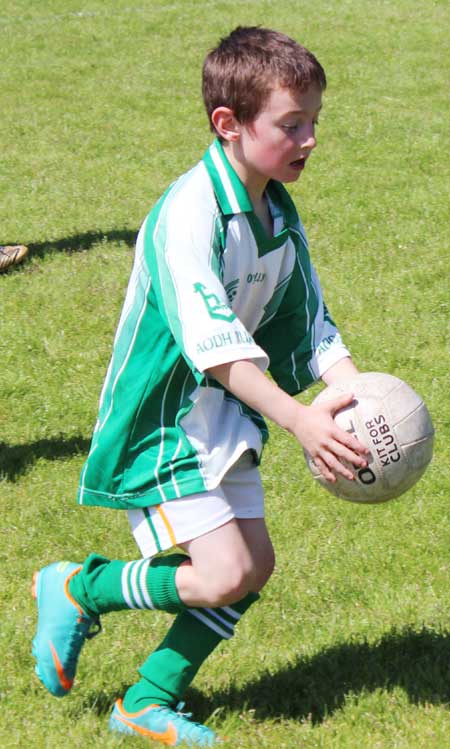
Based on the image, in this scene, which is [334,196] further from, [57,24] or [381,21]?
[57,24]

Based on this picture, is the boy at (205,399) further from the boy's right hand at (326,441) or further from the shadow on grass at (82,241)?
the shadow on grass at (82,241)

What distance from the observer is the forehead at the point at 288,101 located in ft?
10.8

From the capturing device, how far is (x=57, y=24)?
50.9 feet

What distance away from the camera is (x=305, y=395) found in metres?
6.14

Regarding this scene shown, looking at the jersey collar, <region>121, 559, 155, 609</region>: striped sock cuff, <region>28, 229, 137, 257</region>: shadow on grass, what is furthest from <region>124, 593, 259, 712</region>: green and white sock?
<region>28, 229, 137, 257</region>: shadow on grass

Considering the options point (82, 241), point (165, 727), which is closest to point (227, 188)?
point (165, 727)

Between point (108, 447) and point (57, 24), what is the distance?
13102 millimetres

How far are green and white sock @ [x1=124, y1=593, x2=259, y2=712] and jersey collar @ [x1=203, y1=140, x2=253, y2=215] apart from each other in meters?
1.14

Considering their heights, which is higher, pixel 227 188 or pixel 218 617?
pixel 227 188

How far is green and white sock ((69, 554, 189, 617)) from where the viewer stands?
345cm

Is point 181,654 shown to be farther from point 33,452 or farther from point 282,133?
point 33,452

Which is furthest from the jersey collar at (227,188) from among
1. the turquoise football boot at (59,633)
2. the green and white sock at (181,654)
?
the turquoise football boot at (59,633)

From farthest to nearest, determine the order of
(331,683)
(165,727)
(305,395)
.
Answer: (305,395) < (331,683) < (165,727)

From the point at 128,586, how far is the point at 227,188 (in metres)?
1.20
